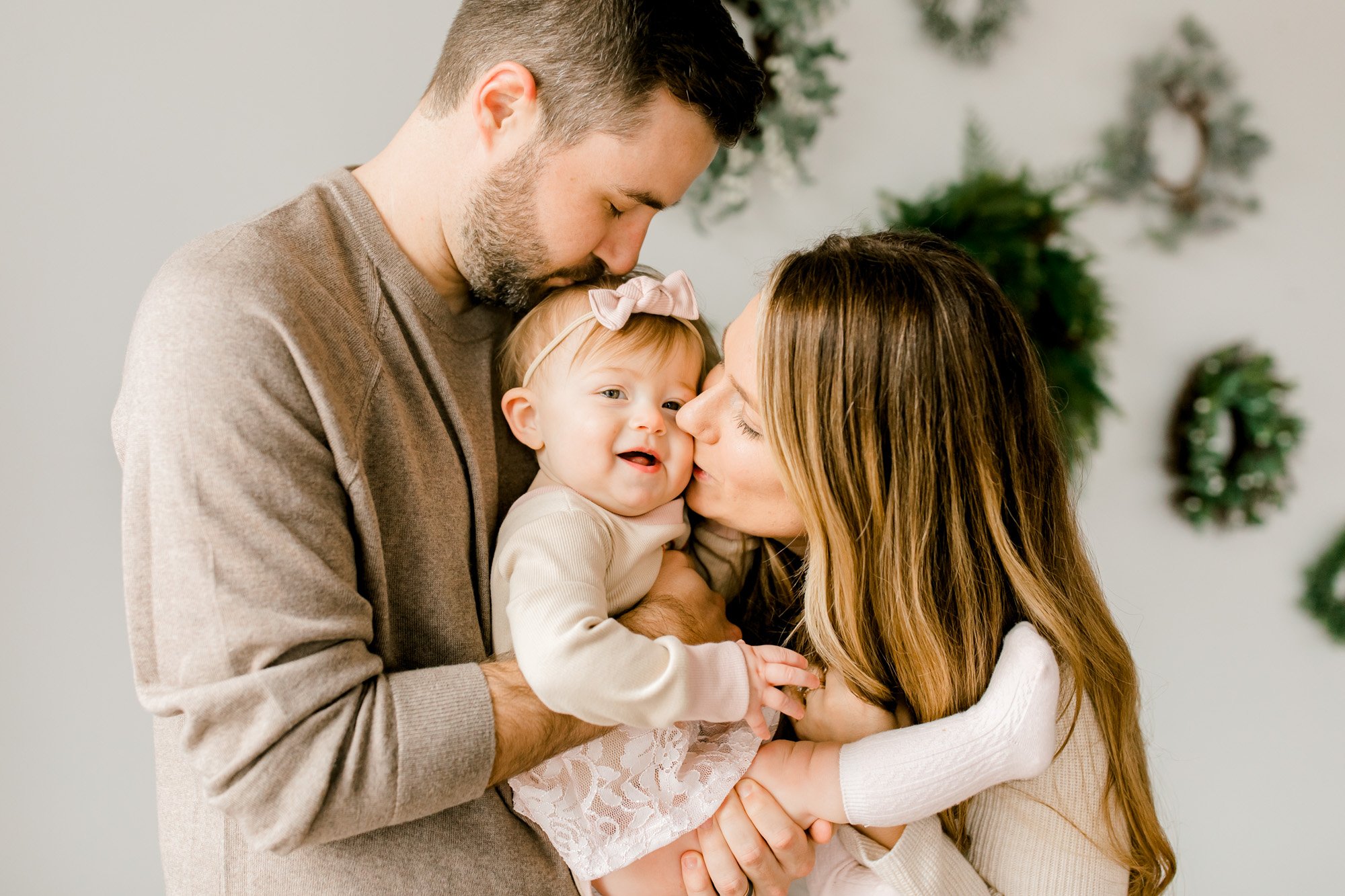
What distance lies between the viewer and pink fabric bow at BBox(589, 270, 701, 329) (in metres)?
1.47

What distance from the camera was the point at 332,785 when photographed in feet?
3.45

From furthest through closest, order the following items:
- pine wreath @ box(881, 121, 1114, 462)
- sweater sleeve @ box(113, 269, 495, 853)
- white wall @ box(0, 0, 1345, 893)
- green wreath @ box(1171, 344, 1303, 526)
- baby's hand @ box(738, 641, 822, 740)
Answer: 1. green wreath @ box(1171, 344, 1303, 526)
2. pine wreath @ box(881, 121, 1114, 462)
3. white wall @ box(0, 0, 1345, 893)
4. baby's hand @ box(738, 641, 822, 740)
5. sweater sleeve @ box(113, 269, 495, 853)

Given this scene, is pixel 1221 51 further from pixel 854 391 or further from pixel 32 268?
pixel 32 268

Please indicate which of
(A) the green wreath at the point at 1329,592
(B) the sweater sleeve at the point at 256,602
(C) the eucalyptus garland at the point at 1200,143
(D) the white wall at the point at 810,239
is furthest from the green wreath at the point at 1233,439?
(B) the sweater sleeve at the point at 256,602

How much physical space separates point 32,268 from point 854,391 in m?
1.68

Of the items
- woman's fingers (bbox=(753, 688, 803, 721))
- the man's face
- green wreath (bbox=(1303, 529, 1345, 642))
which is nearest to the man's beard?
the man's face

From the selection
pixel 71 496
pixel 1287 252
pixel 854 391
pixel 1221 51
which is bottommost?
pixel 71 496

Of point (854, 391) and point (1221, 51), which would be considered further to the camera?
point (1221, 51)

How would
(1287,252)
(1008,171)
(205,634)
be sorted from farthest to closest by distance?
(1287,252)
(1008,171)
(205,634)

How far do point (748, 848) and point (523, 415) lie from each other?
84 cm

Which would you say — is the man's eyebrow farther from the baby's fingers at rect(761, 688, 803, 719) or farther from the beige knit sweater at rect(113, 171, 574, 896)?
the baby's fingers at rect(761, 688, 803, 719)

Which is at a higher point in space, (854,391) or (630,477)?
(854,391)

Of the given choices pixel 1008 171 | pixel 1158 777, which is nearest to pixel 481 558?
pixel 1008 171

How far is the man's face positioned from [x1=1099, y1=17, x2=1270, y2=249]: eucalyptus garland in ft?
4.39
